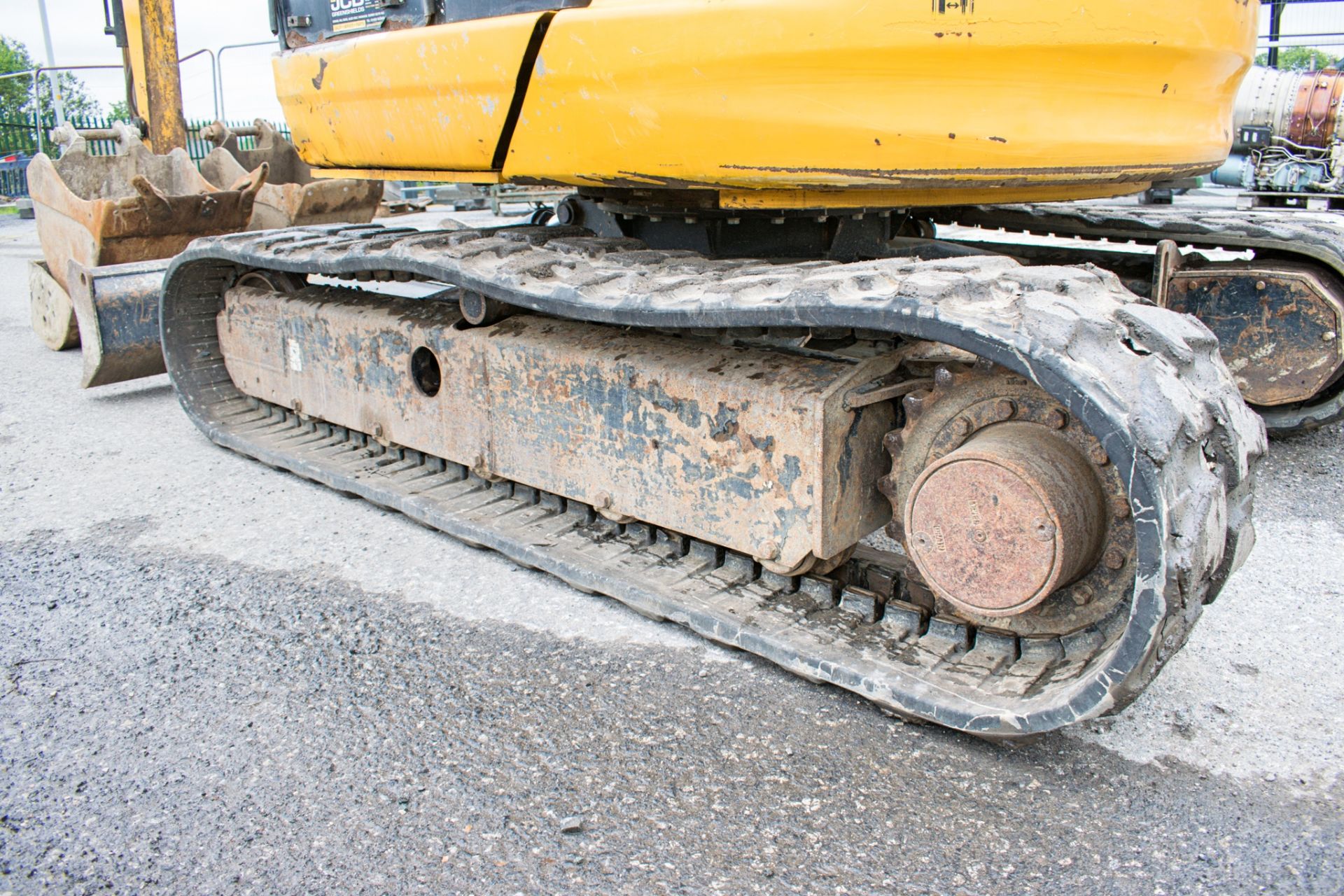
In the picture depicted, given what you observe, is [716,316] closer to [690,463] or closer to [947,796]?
[690,463]

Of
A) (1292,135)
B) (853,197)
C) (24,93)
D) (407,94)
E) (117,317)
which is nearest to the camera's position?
(853,197)

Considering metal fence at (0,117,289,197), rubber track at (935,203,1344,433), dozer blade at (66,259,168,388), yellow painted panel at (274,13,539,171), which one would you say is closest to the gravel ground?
rubber track at (935,203,1344,433)

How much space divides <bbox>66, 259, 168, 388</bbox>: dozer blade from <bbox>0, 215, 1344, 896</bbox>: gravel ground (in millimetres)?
2176

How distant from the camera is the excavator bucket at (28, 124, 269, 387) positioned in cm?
524

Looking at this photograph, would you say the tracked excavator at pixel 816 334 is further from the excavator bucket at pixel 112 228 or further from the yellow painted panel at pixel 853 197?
the excavator bucket at pixel 112 228

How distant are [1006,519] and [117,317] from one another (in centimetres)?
472

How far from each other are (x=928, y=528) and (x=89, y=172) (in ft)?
20.6

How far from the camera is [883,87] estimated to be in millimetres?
2436

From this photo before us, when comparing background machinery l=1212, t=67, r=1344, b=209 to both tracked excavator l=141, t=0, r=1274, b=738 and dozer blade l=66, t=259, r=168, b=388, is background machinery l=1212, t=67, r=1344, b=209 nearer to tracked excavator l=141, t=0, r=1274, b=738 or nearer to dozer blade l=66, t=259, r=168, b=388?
tracked excavator l=141, t=0, r=1274, b=738

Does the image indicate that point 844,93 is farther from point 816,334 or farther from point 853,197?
point 816,334

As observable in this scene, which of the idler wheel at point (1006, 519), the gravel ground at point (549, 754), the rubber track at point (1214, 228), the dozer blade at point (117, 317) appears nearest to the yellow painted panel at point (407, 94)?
the gravel ground at point (549, 754)

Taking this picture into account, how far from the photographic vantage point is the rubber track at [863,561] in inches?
75.2

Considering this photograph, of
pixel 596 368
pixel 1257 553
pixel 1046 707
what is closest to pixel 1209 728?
pixel 1046 707

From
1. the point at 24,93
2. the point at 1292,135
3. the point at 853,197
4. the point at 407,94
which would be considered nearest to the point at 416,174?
the point at 407,94
